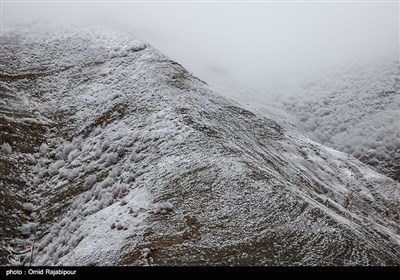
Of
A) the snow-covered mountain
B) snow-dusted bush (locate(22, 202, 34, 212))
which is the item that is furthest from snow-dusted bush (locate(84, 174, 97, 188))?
snow-dusted bush (locate(22, 202, 34, 212))

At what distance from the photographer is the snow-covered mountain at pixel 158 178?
1558 cm

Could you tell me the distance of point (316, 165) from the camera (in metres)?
32.7

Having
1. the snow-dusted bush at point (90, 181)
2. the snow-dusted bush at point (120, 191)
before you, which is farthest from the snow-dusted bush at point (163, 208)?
the snow-dusted bush at point (90, 181)

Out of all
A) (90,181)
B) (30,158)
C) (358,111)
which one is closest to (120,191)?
(90,181)

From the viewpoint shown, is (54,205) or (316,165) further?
(316,165)

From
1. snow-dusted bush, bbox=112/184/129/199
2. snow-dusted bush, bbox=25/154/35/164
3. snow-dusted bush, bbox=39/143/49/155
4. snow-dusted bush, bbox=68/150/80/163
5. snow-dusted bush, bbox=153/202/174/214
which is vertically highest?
snow-dusted bush, bbox=153/202/174/214

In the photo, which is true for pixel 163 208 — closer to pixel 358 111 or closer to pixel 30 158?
pixel 30 158

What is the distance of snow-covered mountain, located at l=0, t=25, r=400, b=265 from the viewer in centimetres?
1558

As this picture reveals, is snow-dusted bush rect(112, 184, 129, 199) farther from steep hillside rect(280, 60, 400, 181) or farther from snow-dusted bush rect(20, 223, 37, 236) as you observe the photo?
steep hillside rect(280, 60, 400, 181)

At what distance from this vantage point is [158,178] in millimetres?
20062

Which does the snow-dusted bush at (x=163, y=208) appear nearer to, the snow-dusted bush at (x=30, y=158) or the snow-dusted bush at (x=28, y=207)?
the snow-dusted bush at (x=28, y=207)
